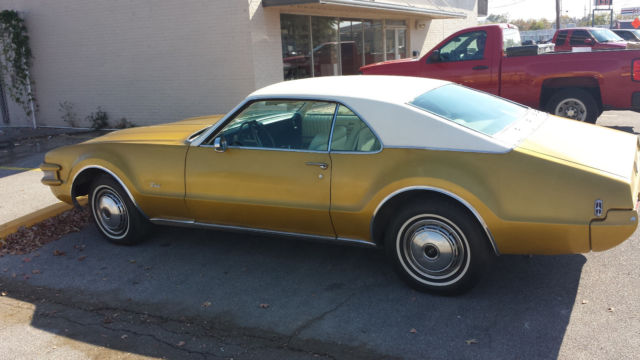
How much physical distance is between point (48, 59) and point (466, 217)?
44.6ft

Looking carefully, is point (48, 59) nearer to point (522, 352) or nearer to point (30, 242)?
point (30, 242)

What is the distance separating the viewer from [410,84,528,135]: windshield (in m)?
4.25

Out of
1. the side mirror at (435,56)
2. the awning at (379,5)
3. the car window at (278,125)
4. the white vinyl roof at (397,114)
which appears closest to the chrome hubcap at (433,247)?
the white vinyl roof at (397,114)

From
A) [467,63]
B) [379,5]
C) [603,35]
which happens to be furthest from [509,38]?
[603,35]

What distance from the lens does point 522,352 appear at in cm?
339

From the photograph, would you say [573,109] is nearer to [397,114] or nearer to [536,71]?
[536,71]

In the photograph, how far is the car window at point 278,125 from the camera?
15.2ft

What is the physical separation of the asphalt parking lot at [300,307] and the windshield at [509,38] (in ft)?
19.8

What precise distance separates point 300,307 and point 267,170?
1.14 metres

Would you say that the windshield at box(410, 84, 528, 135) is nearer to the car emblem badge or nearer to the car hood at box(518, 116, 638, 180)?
the car hood at box(518, 116, 638, 180)

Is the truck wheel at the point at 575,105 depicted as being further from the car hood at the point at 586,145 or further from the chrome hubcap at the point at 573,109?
the car hood at the point at 586,145

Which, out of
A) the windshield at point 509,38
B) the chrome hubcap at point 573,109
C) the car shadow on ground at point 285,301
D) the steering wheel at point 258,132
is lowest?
the car shadow on ground at point 285,301

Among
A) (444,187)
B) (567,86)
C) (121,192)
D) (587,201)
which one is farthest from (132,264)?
(567,86)

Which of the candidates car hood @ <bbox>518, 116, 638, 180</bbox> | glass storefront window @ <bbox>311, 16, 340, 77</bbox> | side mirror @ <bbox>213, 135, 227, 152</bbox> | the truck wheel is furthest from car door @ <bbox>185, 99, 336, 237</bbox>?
glass storefront window @ <bbox>311, 16, 340, 77</bbox>
